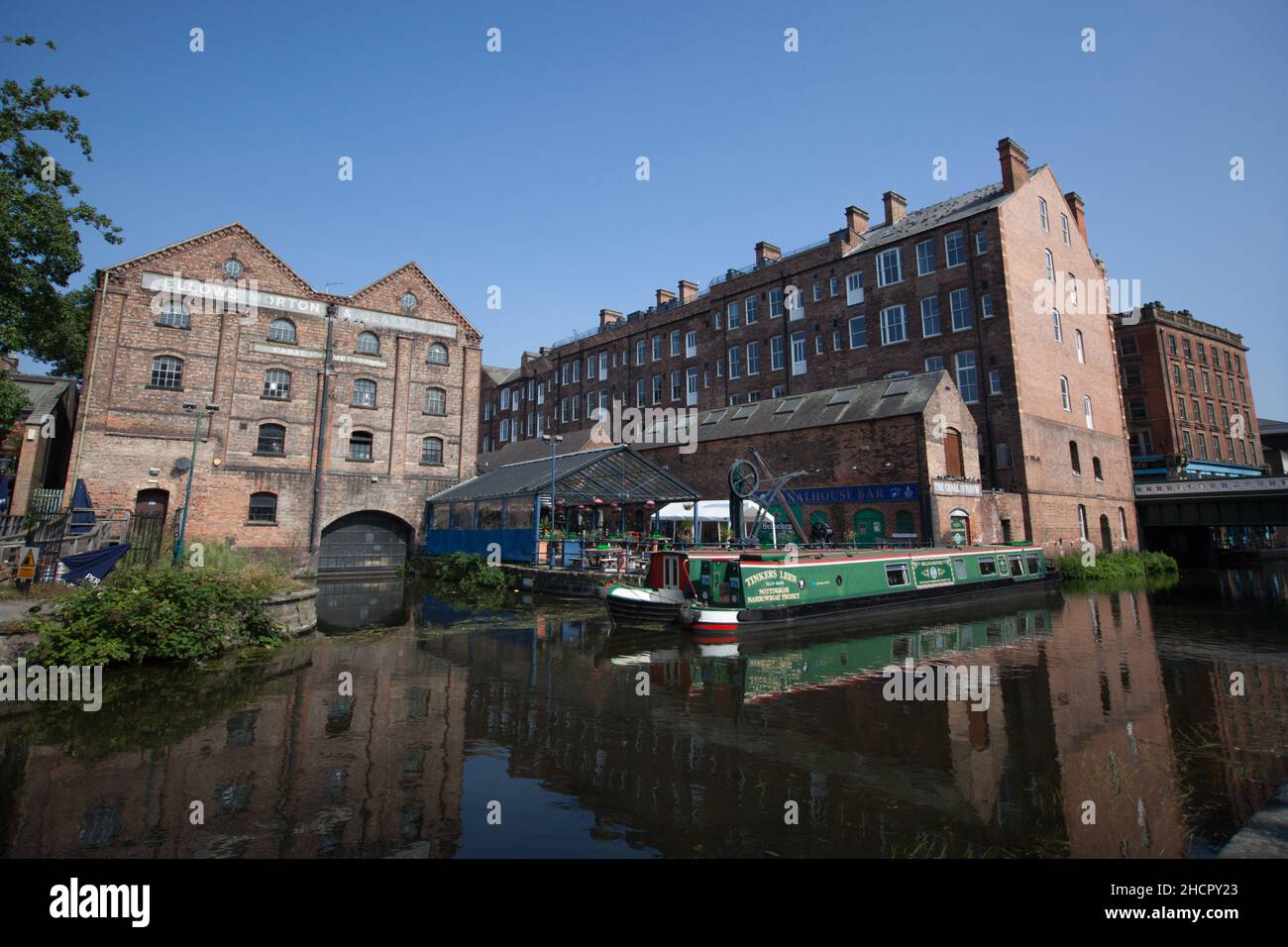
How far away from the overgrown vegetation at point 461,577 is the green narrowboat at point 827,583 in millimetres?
7934

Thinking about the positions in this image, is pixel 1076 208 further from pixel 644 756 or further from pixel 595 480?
pixel 644 756

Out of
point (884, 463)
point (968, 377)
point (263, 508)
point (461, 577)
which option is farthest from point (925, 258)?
point (263, 508)

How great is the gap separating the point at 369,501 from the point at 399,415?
417 cm

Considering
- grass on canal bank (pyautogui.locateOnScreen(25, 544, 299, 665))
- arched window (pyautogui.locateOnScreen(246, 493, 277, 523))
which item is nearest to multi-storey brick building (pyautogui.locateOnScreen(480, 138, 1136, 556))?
arched window (pyautogui.locateOnScreen(246, 493, 277, 523))

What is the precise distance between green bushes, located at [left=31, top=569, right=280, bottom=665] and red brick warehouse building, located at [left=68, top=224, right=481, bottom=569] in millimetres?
12854

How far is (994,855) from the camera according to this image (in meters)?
4.59

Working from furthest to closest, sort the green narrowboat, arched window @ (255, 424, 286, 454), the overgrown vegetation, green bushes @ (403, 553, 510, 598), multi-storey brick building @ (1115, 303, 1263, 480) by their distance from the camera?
multi-storey brick building @ (1115, 303, 1263, 480) < arched window @ (255, 424, 286, 454) < green bushes @ (403, 553, 510, 598) < the overgrown vegetation < the green narrowboat

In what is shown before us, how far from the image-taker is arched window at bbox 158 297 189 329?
23406mm

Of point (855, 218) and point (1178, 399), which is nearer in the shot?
point (855, 218)

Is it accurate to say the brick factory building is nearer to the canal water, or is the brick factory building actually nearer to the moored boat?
the moored boat

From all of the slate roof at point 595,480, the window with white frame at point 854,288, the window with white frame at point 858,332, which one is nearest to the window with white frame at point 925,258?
the window with white frame at point 854,288

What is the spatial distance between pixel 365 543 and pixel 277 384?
300 inches

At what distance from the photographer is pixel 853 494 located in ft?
83.4

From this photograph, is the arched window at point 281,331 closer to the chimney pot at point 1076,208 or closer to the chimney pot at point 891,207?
the chimney pot at point 891,207
